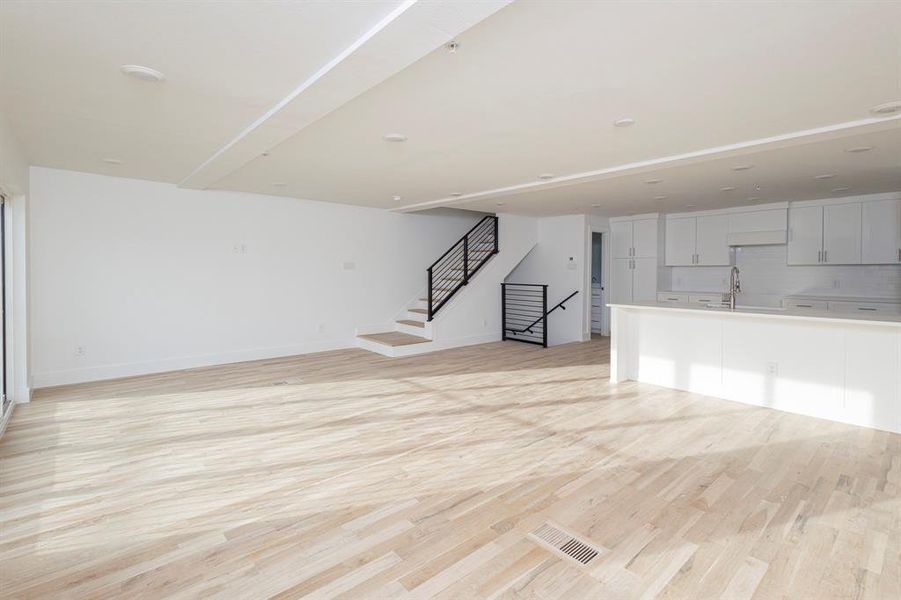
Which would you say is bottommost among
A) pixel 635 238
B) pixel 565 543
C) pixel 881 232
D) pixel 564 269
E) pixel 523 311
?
pixel 565 543

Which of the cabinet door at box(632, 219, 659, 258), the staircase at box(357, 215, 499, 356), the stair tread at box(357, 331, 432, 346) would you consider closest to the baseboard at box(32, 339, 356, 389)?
the stair tread at box(357, 331, 432, 346)

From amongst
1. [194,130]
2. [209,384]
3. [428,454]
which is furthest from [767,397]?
[209,384]

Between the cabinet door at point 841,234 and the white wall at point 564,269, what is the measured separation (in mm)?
3567

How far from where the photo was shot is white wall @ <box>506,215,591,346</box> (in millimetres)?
8602

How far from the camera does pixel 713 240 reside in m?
8.12

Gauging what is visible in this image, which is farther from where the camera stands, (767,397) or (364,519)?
(767,397)

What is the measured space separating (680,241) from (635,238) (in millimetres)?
→ 794

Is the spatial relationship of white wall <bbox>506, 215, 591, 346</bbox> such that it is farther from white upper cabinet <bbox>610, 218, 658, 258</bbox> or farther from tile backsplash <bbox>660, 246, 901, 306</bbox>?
tile backsplash <bbox>660, 246, 901, 306</bbox>

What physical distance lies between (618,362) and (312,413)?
3.47m

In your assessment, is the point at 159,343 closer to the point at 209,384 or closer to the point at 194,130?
the point at 209,384

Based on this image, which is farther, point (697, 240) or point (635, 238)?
point (635, 238)

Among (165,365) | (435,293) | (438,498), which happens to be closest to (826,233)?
(435,293)

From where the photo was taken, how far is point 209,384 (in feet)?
17.5

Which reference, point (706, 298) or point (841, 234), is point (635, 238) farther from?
point (841, 234)
